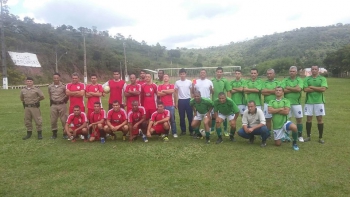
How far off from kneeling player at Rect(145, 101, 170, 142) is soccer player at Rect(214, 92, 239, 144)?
1.30m

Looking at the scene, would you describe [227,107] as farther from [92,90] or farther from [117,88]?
[92,90]

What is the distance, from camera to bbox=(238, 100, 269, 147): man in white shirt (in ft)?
21.4

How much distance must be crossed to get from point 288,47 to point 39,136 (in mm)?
88090

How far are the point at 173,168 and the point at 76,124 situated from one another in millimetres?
3445

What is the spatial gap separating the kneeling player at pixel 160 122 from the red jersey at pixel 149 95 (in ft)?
1.16

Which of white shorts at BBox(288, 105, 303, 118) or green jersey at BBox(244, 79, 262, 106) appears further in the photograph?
green jersey at BBox(244, 79, 262, 106)

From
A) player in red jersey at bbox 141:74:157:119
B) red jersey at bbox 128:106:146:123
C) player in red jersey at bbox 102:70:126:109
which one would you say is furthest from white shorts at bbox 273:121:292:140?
player in red jersey at bbox 102:70:126:109

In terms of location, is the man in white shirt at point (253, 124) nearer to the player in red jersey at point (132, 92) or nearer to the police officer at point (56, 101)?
the player in red jersey at point (132, 92)

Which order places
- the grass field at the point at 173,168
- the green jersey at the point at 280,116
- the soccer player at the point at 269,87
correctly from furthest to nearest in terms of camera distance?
the soccer player at the point at 269,87, the green jersey at the point at 280,116, the grass field at the point at 173,168

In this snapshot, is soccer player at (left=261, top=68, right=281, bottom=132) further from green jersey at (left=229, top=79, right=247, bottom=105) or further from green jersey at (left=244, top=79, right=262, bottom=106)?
green jersey at (left=229, top=79, right=247, bottom=105)

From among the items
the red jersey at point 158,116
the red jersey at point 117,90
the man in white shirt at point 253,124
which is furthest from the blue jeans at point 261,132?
the red jersey at point 117,90

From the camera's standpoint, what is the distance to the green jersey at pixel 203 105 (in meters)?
7.34

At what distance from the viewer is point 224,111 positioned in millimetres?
7168

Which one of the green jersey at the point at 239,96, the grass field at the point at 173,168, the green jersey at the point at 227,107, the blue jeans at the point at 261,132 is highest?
the green jersey at the point at 239,96
